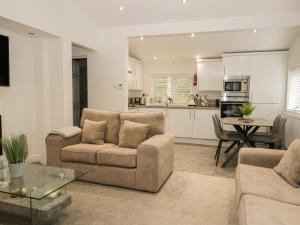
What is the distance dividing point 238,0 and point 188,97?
133 inches

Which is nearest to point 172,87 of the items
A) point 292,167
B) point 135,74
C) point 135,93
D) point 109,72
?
point 135,93

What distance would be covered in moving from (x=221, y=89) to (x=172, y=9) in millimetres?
2628

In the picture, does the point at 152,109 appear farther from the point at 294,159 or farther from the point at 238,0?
the point at 294,159

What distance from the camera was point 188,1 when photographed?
351 centimetres

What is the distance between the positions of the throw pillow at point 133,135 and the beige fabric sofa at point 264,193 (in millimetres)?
1281

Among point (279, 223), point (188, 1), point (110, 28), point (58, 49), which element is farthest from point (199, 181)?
point (110, 28)

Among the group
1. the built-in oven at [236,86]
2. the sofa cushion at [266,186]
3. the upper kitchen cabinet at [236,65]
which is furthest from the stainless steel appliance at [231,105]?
the sofa cushion at [266,186]

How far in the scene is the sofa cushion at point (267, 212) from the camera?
1362 millimetres

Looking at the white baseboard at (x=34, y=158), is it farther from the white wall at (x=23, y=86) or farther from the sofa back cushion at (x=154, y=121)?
the sofa back cushion at (x=154, y=121)

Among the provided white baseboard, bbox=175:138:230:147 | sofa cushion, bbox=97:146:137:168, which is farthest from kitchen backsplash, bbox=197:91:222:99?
sofa cushion, bbox=97:146:137:168

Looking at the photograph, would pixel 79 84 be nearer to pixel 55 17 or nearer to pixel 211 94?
pixel 55 17

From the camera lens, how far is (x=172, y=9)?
3.75 meters

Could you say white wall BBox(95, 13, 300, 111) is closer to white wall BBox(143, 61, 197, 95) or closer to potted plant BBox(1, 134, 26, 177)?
white wall BBox(143, 61, 197, 95)

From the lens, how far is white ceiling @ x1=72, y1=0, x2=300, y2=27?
3.45 meters
